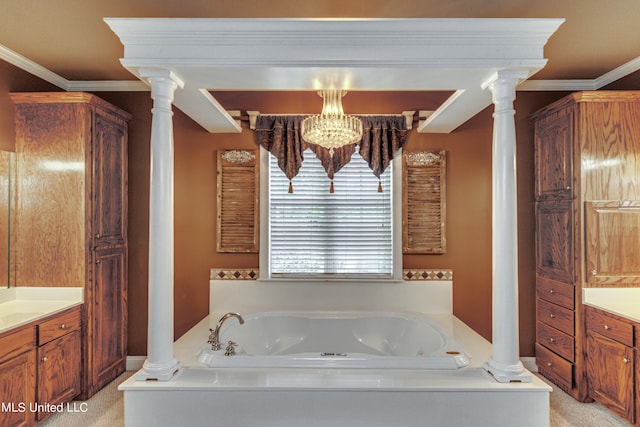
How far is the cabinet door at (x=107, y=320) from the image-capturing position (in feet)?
9.46

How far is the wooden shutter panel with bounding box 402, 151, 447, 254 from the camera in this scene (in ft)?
11.7

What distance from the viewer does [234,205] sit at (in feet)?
11.9

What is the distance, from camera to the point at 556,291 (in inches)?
120

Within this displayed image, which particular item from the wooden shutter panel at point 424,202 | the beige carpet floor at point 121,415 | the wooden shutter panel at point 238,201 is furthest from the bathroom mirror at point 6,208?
the wooden shutter panel at point 424,202

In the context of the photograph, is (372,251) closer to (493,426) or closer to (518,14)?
(493,426)

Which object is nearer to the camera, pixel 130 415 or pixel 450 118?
pixel 130 415

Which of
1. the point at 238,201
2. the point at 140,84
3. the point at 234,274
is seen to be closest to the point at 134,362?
the point at 234,274

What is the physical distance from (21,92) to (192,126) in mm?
1276

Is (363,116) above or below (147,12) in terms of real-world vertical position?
below

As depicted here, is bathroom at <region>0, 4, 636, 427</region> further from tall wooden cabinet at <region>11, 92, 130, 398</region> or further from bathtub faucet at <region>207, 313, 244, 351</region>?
bathtub faucet at <region>207, 313, 244, 351</region>

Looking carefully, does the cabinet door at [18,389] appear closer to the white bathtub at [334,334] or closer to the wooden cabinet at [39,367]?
the wooden cabinet at [39,367]

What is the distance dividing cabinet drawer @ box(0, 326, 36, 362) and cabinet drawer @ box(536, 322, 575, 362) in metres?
3.69

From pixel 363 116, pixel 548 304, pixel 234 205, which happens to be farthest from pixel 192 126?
pixel 548 304

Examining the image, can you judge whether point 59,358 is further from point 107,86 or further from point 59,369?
point 107,86
